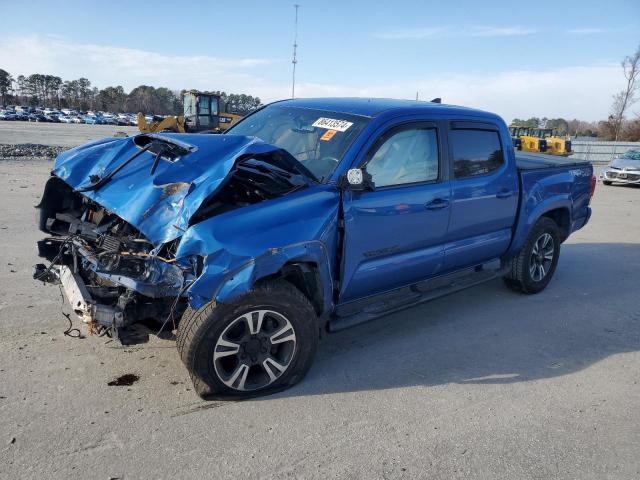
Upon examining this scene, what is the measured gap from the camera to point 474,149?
483 cm

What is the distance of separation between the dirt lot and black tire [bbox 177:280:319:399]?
4.7 inches

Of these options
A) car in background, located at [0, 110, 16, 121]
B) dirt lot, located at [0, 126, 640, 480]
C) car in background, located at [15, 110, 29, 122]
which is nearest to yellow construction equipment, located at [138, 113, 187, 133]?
dirt lot, located at [0, 126, 640, 480]

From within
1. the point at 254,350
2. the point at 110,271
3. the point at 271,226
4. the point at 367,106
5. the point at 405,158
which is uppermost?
the point at 367,106

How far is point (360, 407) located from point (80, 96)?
12268 cm

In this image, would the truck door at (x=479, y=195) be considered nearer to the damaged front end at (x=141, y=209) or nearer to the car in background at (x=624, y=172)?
the damaged front end at (x=141, y=209)

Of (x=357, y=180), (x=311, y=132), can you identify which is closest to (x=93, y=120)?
(x=311, y=132)

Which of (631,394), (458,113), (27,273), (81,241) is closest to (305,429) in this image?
(81,241)

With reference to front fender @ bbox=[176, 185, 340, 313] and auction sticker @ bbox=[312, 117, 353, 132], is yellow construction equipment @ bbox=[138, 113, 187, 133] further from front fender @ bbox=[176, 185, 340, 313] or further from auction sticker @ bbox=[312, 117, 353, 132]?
front fender @ bbox=[176, 185, 340, 313]

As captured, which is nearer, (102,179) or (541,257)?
(102,179)

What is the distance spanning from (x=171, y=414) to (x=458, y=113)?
3503 mm

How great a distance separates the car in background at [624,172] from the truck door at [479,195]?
15449mm

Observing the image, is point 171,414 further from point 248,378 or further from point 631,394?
point 631,394

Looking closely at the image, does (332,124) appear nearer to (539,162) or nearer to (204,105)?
(539,162)

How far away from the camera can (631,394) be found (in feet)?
12.6
